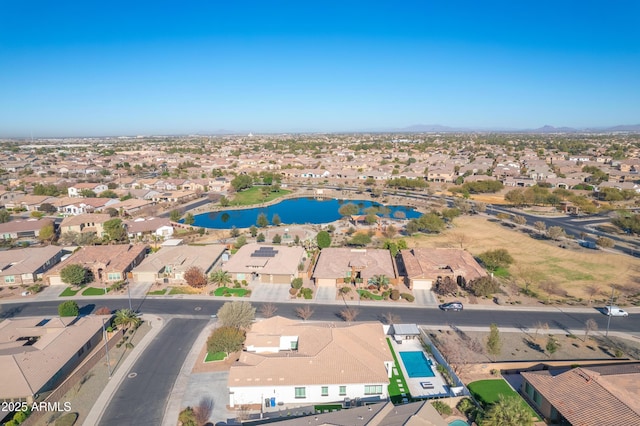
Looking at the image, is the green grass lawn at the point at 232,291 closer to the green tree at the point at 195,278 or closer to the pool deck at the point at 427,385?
the green tree at the point at 195,278

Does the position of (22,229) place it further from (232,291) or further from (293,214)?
(293,214)

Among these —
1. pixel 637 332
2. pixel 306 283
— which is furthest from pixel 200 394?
pixel 637 332

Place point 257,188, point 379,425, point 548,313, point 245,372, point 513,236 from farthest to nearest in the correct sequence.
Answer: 1. point 257,188
2. point 513,236
3. point 548,313
4. point 245,372
5. point 379,425

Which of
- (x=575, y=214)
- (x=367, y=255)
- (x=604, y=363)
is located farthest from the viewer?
(x=575, y=214)

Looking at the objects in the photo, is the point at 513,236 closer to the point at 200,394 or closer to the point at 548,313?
the point at 548,313

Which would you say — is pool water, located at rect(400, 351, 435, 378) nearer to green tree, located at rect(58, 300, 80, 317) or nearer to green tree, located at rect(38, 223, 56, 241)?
green tree, located at rect(58, 300, 80, 317)
